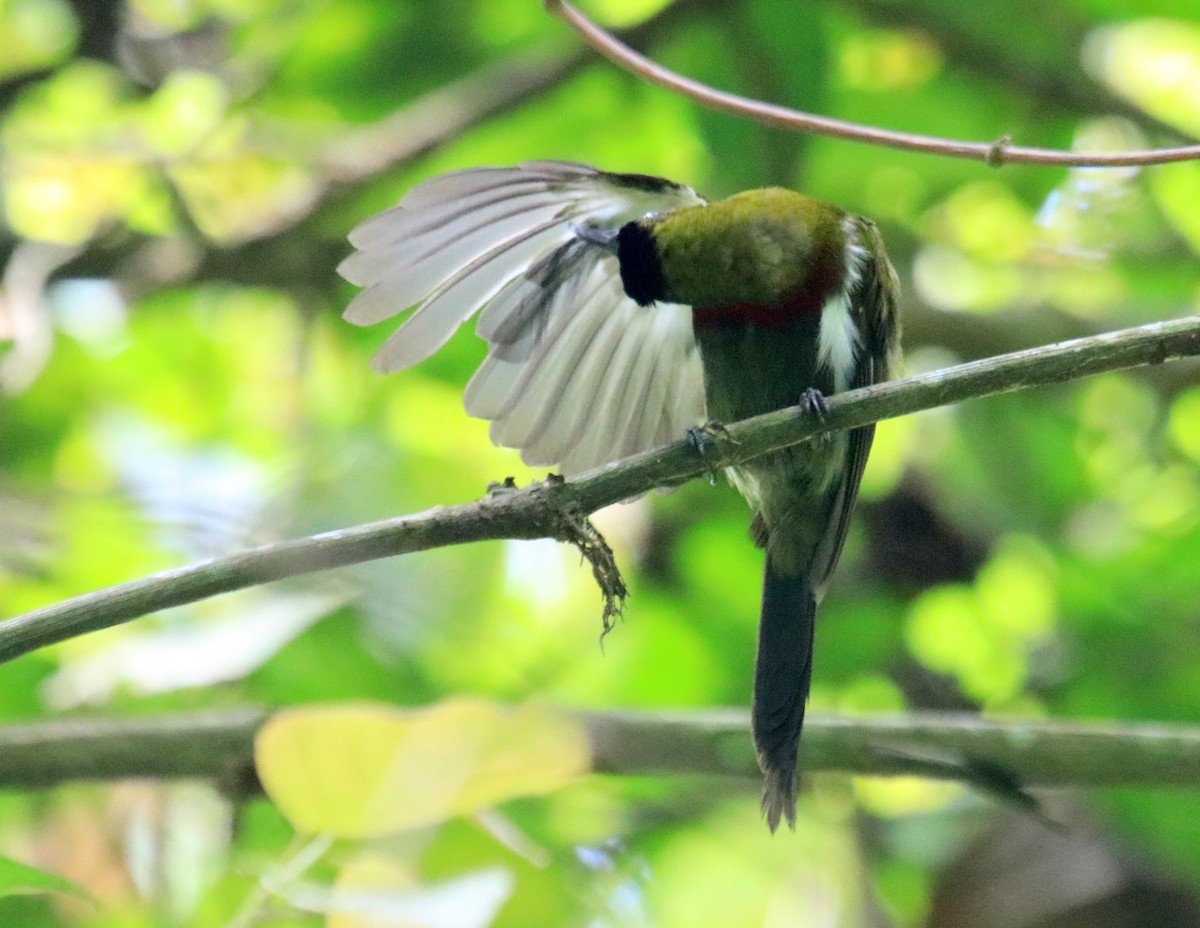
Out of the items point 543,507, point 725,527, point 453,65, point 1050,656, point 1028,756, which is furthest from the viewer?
point 453,65

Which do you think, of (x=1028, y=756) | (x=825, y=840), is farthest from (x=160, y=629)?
(x=1028, y=756)

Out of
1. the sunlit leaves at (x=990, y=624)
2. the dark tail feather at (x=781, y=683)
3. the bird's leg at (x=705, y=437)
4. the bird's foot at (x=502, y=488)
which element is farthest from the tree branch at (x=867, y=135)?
the sunlit leaves at (x=990, y=624)

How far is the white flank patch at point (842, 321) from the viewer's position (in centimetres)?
244

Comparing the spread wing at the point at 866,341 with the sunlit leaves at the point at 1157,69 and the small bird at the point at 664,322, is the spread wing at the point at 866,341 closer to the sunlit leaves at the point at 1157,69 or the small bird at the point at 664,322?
the small bird at the point at 664,322

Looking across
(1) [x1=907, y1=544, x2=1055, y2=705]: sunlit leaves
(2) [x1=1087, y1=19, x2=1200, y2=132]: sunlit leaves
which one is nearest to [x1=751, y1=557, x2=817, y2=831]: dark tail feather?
(1) [x1=907, y1=544, x2=1055, y2=705]: sunlit leaves

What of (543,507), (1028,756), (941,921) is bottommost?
(941,921)

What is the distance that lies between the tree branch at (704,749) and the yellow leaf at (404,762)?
2.27ft

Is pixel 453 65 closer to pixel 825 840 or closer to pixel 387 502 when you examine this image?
pixel 387 502

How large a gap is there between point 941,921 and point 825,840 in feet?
0.99

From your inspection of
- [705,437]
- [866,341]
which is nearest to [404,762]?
[705,437]

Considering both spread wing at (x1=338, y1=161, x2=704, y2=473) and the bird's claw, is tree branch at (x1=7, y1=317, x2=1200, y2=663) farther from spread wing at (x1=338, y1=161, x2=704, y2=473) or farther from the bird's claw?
spread wing at (x1=338, y1=161, x2=704, y2=473)

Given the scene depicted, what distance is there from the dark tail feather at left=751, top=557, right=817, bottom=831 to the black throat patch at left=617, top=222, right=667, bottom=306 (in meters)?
0.71

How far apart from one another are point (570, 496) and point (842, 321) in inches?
40.1

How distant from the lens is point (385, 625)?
8.30 feet
